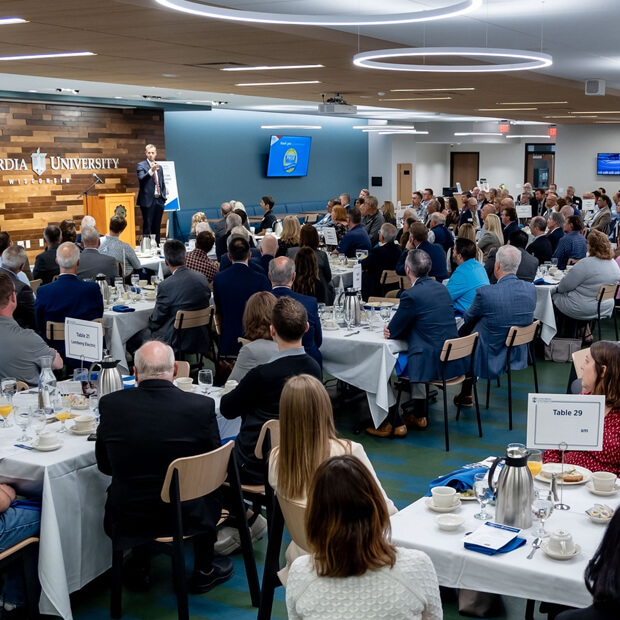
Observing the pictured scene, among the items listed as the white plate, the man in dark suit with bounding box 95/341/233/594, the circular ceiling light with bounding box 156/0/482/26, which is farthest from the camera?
the circular ceiling light with bounding box 156/0/482/26

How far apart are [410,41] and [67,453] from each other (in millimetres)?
5580

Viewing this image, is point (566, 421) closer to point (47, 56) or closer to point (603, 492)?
point (603, 492)

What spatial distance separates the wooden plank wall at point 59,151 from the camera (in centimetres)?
1413

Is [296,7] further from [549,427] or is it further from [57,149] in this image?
[57,149]

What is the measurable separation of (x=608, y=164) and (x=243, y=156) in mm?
10120

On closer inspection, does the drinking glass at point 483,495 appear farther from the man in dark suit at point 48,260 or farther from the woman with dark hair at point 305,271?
the man in dark suit at point 48,260

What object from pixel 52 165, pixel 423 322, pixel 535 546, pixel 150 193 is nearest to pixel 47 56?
pixel 423 322

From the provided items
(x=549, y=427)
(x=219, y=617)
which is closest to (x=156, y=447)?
(x=219, y=617)

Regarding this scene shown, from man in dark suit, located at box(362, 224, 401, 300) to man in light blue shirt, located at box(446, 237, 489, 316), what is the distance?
200cm

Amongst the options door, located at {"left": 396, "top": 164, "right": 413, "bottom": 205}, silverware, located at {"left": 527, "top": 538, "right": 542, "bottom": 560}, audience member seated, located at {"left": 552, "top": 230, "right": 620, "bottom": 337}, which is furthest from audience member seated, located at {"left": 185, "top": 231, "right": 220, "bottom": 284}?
door, located at {"left": 396, "top": 164, "right": 413, "bottom": 205}

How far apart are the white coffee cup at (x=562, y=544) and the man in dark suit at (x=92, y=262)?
20.9 feet

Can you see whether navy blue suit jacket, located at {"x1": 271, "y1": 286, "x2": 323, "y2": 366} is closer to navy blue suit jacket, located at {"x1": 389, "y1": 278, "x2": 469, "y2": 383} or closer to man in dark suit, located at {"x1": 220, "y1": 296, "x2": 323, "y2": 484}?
navy blue suit jacket, located at {"x1": 389, "y1": 278, "x2": 469, "y2": 383}

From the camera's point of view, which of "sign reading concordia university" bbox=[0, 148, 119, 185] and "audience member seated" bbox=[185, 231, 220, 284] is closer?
"audience member seated" bbox=[185, 231, 220, 284]

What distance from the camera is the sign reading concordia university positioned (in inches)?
556
